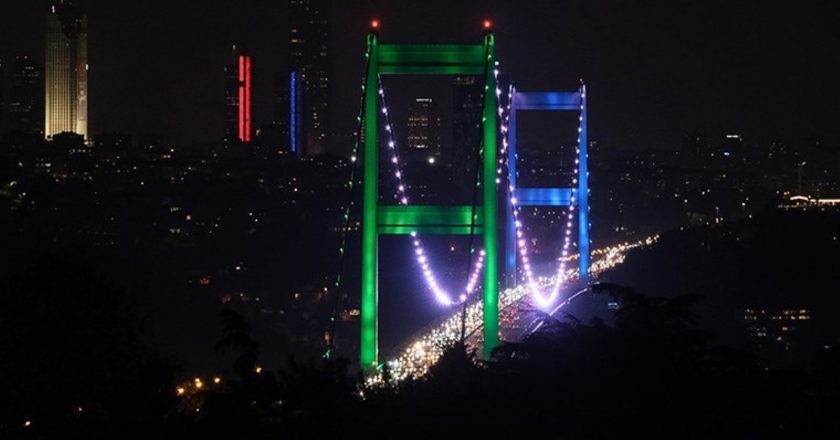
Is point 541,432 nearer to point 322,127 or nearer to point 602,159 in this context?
point 322,127

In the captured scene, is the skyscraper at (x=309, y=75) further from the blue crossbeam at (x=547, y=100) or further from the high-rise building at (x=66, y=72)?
the blue crossbeam at (x=547, y=100)

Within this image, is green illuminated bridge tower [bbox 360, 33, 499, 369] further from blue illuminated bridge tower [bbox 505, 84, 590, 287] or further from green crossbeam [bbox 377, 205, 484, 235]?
blue illuminated bridge tower [bbox 505, 84, 590, 287]

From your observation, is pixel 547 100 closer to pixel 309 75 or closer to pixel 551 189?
pixel 551 189

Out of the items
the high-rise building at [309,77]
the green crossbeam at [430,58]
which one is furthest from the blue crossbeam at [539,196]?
the high-rise building at [309,77]

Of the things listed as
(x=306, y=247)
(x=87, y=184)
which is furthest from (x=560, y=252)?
(x=87, y=184)

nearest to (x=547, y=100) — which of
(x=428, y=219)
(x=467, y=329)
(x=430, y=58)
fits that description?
(x=467, y=329)

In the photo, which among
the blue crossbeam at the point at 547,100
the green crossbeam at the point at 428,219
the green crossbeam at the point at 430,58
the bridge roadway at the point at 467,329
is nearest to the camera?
the bridge roadway at the point at 467,329
